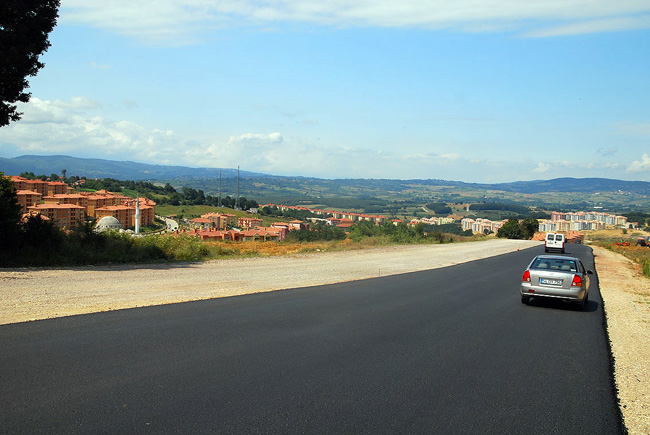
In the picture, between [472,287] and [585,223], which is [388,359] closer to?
[472,287]

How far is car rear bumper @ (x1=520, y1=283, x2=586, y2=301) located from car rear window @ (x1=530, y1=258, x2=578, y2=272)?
63 centimetres

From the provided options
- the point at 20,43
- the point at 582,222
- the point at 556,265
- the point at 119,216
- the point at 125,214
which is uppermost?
the point at 20,43

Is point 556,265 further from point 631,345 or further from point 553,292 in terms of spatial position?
point 631,345

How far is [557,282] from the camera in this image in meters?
12.5

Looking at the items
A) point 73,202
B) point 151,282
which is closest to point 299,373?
point 151,282


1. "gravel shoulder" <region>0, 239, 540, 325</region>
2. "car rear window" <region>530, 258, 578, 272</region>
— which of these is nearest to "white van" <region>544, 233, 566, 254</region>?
"gravel shoulder" <region>0, 239, 540, 325</region>

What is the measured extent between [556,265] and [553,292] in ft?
3.35

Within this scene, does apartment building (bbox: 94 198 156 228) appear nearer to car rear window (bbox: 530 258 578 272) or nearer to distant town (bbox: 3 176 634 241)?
distant town (bbox: 3 176 634 241)

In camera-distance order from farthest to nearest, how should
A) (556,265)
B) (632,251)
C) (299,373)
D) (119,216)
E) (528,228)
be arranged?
1. (528,228)
2. (119,216)
3. (632,251)
4. (556,265)
5. (299,373)

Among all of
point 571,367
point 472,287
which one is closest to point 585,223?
point 472,287

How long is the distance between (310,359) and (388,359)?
1.12m

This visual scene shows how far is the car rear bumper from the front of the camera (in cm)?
1231

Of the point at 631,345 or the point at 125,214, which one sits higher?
the point at 631,345

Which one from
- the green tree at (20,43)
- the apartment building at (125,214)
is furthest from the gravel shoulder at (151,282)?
the apartment building at (125,214)
